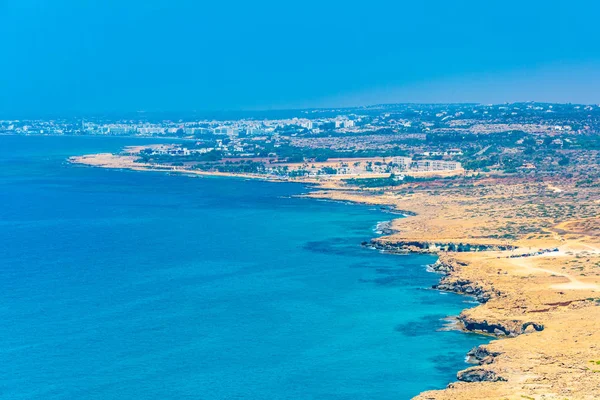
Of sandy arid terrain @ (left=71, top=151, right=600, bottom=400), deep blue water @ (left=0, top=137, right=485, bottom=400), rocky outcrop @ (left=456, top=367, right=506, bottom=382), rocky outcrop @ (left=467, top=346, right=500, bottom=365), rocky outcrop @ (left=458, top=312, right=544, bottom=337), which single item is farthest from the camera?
rocky outcrop @ (left=458, top=312, right=544, bottom=337)

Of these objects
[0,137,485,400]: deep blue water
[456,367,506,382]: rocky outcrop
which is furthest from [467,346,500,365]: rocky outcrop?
[456,367,506,382]: rocky outcrop

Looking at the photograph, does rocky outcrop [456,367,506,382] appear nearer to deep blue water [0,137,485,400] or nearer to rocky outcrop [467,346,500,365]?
deep blue water [0,137,485,400]

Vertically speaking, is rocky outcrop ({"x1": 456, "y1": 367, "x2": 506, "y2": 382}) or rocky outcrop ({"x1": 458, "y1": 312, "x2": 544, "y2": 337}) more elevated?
rocky outcrop ({"x1": 458, "y1": 312, "x2": 544, "y2": 337})

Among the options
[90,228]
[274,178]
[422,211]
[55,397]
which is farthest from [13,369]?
[274,178]

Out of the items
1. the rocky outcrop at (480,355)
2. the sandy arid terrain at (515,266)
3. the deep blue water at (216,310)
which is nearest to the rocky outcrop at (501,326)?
the sandy arid terrain at (515,266)

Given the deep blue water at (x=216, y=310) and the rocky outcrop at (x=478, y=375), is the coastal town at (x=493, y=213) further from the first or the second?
the deep blue water at (x=216, y=310)

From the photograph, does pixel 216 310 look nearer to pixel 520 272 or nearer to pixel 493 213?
pixel 520 272
